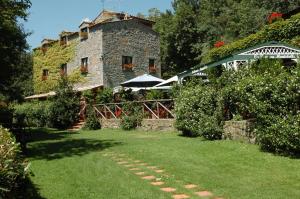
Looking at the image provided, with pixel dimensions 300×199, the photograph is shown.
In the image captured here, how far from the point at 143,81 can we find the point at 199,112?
40.7 ft

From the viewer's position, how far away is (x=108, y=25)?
35.1 metres

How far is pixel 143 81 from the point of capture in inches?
1118

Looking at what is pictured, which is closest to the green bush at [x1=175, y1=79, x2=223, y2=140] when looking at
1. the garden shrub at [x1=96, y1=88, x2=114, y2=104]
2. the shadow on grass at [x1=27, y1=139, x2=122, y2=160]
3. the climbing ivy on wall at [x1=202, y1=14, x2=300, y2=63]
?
the shadow on grass at [x1=27, y1=139, x2=122, y2=160]

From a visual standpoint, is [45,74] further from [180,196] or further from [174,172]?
[180,196]

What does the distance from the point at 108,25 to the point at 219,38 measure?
47.3 feet

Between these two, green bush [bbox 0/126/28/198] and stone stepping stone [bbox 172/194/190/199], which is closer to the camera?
green bush [bbox 0/126/28/198]

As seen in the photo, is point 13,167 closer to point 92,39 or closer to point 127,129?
point 127,129

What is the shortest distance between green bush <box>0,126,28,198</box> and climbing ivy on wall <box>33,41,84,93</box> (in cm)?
3149

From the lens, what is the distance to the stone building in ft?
115

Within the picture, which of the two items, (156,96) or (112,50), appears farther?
(112,50)

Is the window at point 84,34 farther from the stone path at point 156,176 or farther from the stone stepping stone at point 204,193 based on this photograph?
the stone stepping stone at point 204,193

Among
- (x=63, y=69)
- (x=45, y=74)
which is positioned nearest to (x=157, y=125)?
(x=63, y=69)

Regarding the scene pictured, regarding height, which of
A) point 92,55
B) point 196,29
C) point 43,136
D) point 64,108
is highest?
point 196,29

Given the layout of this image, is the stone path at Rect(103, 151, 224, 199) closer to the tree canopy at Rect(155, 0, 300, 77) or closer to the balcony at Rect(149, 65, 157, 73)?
the balcony at Rect(149, 65, 157, 73)
